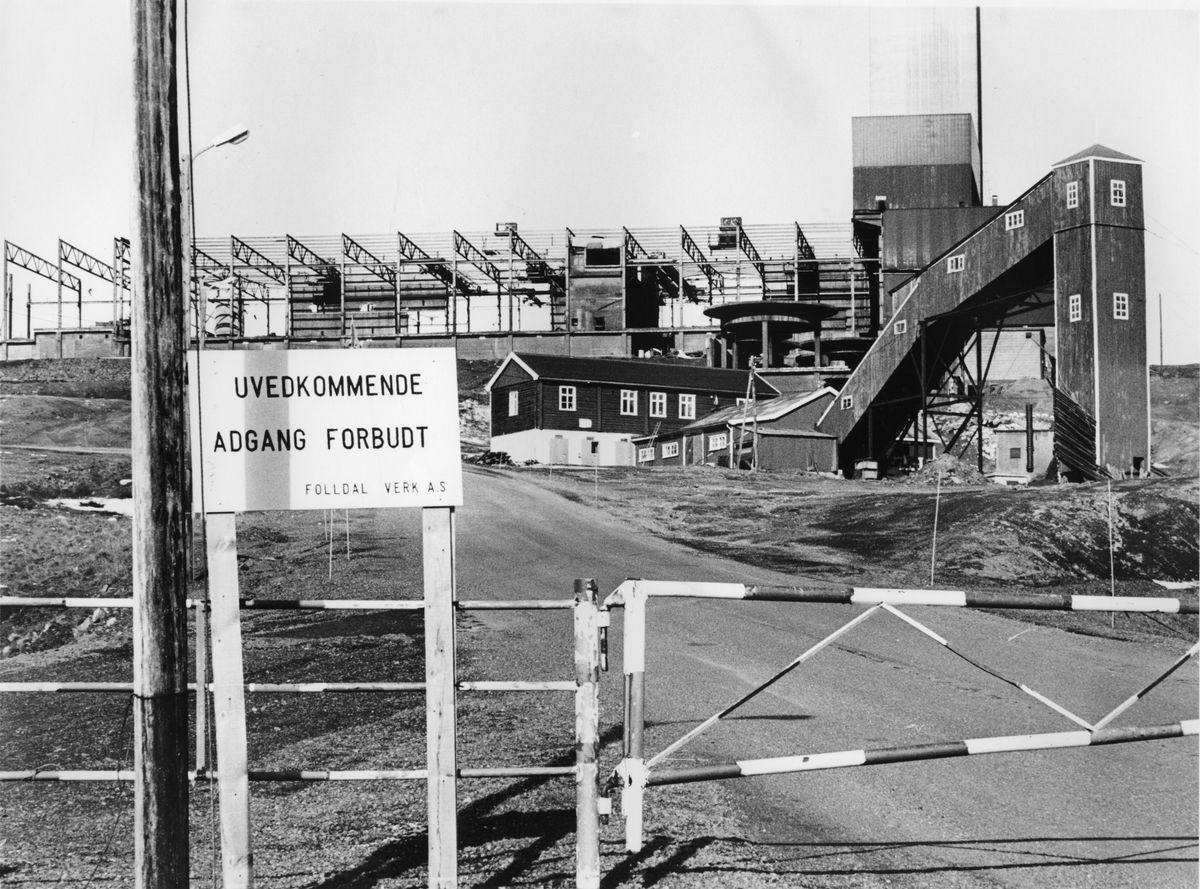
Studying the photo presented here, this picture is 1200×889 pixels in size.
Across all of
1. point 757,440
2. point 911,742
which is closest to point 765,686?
point 911,742

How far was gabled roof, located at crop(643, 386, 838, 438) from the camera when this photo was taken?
43.8 m

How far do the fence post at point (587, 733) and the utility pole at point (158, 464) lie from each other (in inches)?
67.3

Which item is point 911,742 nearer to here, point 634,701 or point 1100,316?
point 634,701

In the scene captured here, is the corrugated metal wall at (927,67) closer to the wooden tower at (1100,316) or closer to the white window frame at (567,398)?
the white window frame at (567,398)

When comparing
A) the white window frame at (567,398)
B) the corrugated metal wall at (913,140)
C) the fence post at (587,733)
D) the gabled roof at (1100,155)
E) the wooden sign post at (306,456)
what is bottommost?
the fence post at (587,733)

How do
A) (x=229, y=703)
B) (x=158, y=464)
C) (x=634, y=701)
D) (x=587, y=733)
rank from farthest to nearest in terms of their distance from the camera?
(x=229, y=703), (x=587, y=733), (x=634, y=701), (x=158, y=464)

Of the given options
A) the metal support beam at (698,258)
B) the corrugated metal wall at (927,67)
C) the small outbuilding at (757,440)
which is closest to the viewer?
the small outbuilding at (757,440)

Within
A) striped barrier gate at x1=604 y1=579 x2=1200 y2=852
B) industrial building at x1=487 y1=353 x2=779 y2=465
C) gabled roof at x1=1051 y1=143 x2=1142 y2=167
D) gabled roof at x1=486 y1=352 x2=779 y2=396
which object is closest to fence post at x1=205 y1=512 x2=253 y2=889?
striped barrier gate at x1=604 y1=579 x2=1200 y2=852

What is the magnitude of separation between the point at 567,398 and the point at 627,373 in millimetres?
3651

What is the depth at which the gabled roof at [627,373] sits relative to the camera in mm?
50750

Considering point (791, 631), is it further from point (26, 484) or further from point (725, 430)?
point (725, 430)

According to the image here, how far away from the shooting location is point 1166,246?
29.4m

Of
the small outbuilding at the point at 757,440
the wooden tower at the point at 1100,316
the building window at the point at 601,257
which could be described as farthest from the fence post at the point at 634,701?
the building window at the point at 601,257

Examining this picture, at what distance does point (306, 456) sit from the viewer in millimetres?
4754
